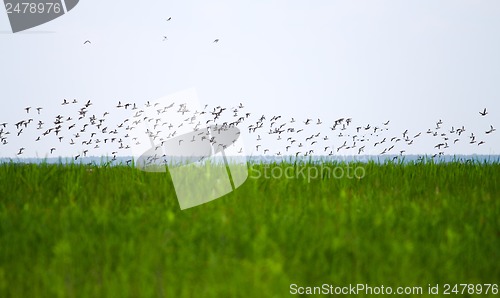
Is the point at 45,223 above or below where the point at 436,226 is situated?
above

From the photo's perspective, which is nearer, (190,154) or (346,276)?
(346,276)

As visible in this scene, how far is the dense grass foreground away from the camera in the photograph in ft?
12.3

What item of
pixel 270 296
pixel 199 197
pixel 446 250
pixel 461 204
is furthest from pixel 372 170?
pixel 270 296

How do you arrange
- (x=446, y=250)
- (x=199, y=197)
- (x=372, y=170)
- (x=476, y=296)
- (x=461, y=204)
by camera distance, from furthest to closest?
1. (x=372, y=170)
2. (x=199, y=197)
3. (x=461, y=204)
4. (x=446, y=250)
5. (x=476, y=296)

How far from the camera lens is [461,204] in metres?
6.21

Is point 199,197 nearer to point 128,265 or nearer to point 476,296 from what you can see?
point 128,265

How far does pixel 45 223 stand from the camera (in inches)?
201

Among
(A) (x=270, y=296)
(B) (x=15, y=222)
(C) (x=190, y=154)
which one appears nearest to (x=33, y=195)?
(B) (x=15, y=222)

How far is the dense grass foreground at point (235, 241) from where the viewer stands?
374 centimetres

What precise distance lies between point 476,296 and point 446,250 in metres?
0.70

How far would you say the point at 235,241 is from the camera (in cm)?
448

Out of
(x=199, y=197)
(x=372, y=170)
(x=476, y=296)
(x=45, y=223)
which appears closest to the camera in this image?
(x=476, y=296)

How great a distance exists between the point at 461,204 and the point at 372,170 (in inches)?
99.8

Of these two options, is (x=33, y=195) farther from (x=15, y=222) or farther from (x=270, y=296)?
(x=270, y=296)
